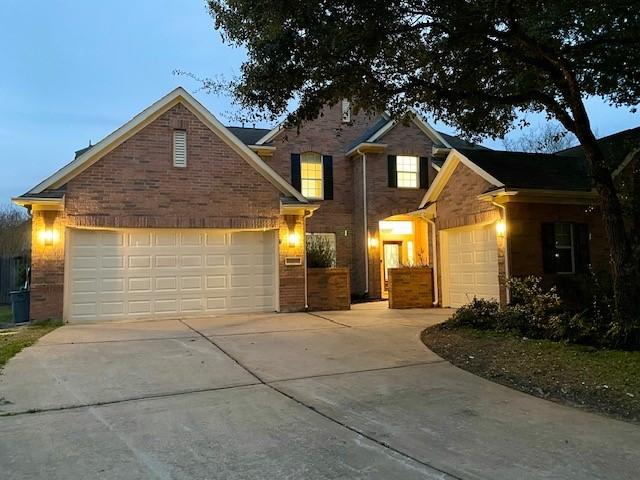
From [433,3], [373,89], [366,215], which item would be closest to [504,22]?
[433,3]

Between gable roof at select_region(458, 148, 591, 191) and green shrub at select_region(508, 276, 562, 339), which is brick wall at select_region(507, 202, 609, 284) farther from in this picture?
green shrub at select_region(508, 276, 562, 339)

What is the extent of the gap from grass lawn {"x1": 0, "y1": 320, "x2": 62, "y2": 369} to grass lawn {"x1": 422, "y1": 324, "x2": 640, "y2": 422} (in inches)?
276

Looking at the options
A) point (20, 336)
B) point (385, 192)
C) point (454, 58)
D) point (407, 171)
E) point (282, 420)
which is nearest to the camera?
point (282, 420)

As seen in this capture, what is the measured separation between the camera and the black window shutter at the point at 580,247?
43.9 feet

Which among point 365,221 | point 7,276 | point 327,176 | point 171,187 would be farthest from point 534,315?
point 7,276

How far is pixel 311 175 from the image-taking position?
65.3 feet

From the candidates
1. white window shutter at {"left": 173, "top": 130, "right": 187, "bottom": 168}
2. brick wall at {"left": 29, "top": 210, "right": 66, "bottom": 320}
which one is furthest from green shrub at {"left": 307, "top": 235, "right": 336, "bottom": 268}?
brick wall at {"left": 29, "top": 210, "right": 66, "bottom": 320}

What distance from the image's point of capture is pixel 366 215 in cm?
1912

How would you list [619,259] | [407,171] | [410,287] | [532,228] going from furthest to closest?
[407,171]
[410,287]
[532,228]
[619,259]

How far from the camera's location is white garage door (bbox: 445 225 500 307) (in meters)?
13.6

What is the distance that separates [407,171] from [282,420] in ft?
52.0

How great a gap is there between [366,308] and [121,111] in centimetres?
9090

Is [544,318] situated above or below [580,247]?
below

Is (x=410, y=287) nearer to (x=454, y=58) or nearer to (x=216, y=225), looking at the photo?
(x=216, y=225)
